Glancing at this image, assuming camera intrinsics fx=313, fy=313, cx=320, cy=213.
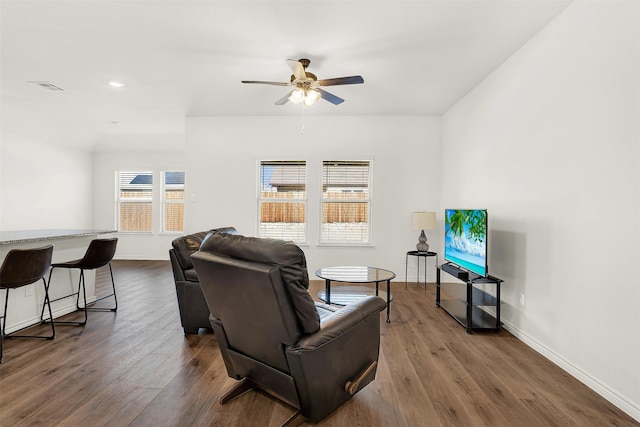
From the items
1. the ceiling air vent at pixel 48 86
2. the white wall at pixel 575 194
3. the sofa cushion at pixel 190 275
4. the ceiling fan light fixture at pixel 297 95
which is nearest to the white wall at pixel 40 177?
the ceiling air vent at pixel 48 86

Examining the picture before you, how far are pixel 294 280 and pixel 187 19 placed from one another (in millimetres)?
2400

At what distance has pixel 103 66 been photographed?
3441 mm

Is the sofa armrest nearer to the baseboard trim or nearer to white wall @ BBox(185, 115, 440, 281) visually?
white wall @ BBox(185, 115, 440, 281)

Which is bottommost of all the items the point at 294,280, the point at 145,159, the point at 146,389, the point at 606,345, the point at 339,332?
the point at 146,389

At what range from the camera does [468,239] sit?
3.39 metres

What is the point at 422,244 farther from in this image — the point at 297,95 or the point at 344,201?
the point at 297,95

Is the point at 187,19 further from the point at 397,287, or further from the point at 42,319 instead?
the point at 397,287

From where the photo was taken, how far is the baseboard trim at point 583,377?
6.11 ft

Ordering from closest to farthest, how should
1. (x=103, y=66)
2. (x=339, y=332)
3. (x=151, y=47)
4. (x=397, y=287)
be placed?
(x=339, y=332) < (x=151, y=47) < (x=103, y=66) < (x=397, y=287)

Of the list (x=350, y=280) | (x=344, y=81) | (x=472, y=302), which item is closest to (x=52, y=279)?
(x=350, y=280)

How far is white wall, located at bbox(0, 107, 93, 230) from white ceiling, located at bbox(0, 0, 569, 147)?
4.01 feet

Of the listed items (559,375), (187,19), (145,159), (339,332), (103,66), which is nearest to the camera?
(339,332)

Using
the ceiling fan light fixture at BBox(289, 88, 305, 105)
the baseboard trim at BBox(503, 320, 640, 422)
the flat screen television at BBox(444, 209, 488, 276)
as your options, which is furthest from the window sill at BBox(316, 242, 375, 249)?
the ceiling fan light fixture at BBox(289, 88, 305, 105)

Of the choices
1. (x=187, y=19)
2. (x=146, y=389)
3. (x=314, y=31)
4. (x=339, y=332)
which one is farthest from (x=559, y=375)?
(x=187, y=19)
